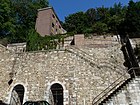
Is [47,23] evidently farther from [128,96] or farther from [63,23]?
[128,96]

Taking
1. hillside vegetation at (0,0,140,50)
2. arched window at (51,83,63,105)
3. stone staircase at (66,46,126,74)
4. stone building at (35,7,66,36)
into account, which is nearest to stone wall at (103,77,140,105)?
A: stone staircase at (66,46,126,74)

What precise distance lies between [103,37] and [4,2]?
16.6m

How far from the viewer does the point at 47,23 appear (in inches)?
1367

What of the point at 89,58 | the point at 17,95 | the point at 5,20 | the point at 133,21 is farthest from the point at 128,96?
the point at 5,20

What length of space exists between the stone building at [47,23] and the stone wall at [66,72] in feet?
41.1

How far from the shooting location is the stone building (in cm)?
3403

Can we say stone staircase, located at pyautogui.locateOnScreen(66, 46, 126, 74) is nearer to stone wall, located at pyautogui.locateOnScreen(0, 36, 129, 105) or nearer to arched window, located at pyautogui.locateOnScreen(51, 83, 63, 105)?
stone wall, located at pyautogui.locateOnScreen(0, 36, 129, 105)

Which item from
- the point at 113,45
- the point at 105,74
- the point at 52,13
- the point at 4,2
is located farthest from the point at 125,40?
the point at 4,2

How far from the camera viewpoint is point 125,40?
79.9ft

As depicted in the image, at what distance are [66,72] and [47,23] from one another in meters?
16.6

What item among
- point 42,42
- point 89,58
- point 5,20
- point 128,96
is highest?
point 5,20

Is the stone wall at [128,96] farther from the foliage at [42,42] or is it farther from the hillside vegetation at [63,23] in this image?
the foliage at [42,42]

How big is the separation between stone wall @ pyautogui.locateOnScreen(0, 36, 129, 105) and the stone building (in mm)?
12513

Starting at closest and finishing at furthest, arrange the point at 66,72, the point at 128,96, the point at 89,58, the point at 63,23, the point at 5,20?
the point at 128,96 < the point at 66,72 < the point at 89,58 < the point at 5,20 < the point at 63,23
